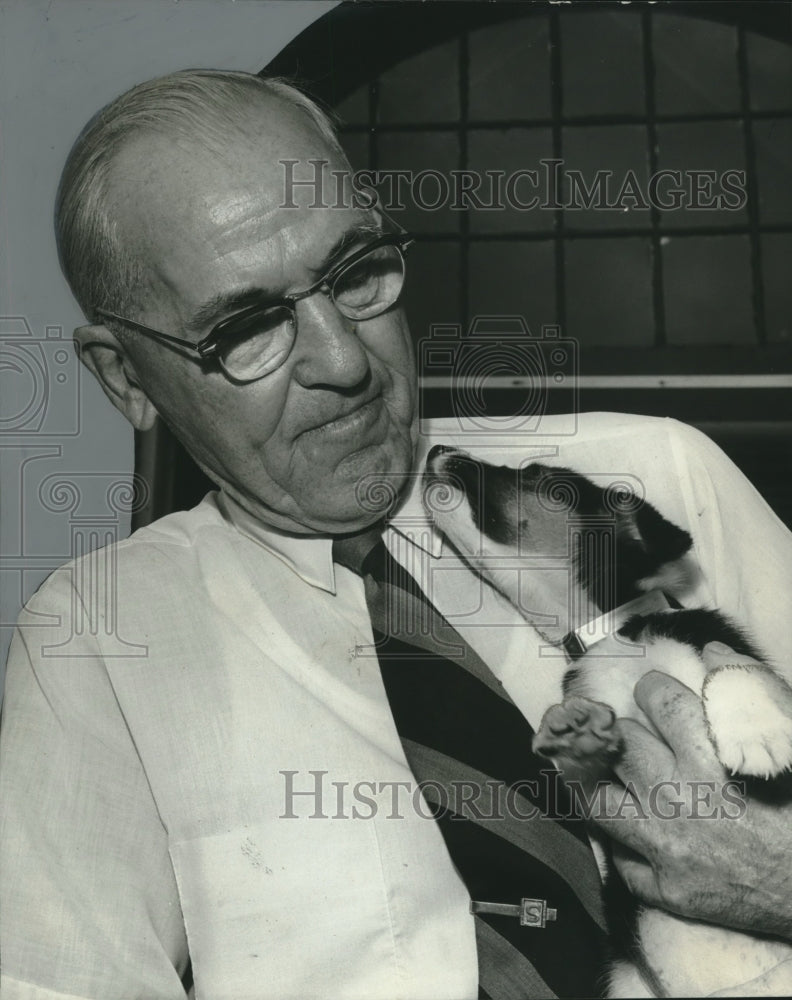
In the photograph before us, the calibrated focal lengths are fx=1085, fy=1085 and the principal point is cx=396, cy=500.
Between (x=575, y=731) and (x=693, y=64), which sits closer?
(x=575, y=731)

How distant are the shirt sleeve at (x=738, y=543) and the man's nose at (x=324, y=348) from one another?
426 millimetres

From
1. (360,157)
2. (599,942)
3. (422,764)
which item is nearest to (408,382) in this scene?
(360,157)

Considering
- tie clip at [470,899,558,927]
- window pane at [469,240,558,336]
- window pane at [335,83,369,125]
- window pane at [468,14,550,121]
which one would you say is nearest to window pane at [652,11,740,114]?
window pane at [468,14,550,121]

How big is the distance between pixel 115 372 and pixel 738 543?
80cm

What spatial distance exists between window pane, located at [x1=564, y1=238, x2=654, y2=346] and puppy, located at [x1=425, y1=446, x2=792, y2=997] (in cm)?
19

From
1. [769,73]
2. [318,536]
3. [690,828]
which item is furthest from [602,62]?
[690,828]

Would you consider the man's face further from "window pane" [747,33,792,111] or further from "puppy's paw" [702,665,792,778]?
"window pane" [747,33,792,111]

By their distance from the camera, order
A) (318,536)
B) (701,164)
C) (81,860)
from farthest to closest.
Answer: (701,164) → (318,536) → (81,860)

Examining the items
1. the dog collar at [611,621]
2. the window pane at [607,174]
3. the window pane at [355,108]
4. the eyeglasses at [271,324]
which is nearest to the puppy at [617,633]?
the dog collar at [611,621]

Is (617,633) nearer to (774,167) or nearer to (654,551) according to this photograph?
(654,551)

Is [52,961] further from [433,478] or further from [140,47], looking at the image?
[140,47]

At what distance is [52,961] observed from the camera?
46.7 inches

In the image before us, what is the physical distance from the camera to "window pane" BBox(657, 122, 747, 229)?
4.63ft

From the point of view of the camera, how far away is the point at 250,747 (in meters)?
1.24
